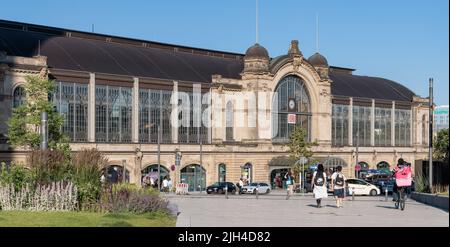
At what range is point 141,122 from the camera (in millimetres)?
73750

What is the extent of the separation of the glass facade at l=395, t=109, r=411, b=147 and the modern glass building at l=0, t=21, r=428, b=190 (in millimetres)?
→ 3389

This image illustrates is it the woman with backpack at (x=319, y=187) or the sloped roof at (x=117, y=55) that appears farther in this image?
the sloped roof at (x=117, y=55)

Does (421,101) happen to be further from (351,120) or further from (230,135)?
(230,135)

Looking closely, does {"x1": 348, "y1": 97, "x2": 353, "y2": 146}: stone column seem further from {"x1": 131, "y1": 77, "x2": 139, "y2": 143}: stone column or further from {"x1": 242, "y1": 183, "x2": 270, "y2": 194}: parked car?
{"x1": 131, "y1": 77, "x2": 139, "y2": 143}: stone column

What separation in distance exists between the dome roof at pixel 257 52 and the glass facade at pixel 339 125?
50.6ft

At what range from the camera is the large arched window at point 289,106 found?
86.8 metres

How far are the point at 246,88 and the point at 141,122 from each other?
15555 mm

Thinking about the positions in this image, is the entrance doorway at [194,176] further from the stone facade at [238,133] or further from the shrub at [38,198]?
the shrub at [38,198]

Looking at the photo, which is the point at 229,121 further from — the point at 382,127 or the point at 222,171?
the point at 382,127

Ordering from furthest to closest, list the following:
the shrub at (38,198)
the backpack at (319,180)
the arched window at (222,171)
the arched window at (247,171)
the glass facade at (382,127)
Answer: the glass facade at (382,127)
the arched window at (247,171)
the arched window at (222,171)
the backpack at (319,180)
the shrub at (38,198)

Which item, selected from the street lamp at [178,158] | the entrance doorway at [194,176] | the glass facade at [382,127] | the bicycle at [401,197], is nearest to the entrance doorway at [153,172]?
the street lamp at [178,158]

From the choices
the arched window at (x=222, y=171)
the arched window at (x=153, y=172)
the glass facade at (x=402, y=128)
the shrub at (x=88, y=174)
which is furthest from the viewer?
the glass facade at (x=402, y=128)
